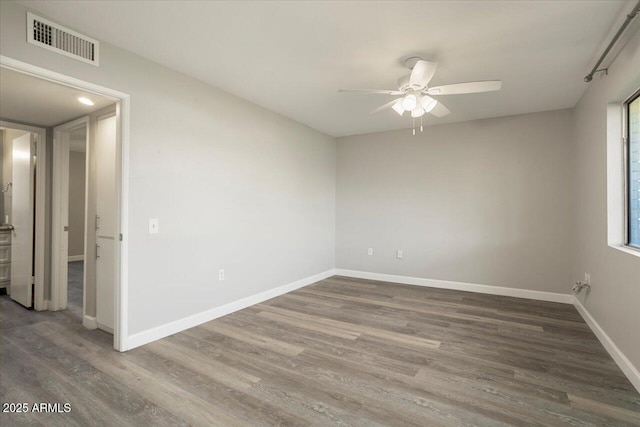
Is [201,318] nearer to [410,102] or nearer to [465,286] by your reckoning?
[410,102]

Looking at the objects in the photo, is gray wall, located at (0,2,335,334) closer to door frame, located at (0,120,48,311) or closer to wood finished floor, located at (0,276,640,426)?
wood finished floor, located at (0,276,640,426)

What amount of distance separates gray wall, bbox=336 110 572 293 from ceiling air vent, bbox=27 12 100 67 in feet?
12.9

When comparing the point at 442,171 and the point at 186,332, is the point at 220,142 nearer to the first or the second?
the point at 186,332

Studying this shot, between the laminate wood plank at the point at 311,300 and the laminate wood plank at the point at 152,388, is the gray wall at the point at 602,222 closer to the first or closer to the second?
the laminate wood plank at the point at 311,300

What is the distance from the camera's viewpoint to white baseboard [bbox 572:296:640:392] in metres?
2.06

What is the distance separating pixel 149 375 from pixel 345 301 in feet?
7.83

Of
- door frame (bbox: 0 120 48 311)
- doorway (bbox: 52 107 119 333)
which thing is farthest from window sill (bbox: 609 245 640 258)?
door frame (bbox: 0 120 48 311)

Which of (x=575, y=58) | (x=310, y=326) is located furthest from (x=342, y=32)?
(x=310, y=326)

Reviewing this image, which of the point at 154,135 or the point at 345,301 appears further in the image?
the point at 345,301

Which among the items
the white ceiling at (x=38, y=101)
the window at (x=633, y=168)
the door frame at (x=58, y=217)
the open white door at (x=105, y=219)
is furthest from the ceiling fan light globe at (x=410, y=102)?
the door frame at (x=58, y=217)

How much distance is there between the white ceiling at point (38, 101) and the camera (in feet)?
8.07

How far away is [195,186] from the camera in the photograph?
10.2ft

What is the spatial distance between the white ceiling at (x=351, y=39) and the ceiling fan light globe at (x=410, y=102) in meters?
0.33

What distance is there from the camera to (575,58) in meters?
2.62
